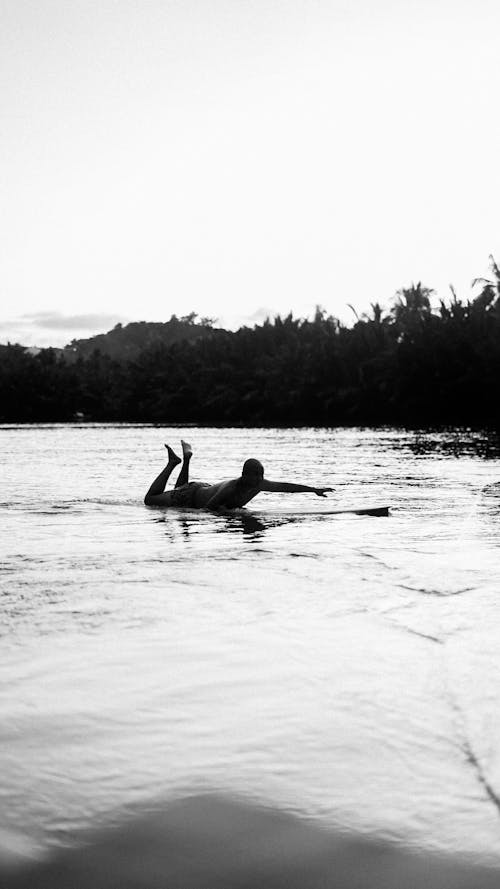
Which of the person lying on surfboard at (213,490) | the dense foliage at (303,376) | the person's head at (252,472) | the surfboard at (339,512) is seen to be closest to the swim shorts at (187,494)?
the person lying on surfboard at (213,490)

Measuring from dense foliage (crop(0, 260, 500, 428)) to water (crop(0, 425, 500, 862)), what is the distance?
41.1m

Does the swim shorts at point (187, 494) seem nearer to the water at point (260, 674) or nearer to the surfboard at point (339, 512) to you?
the surfboard at point (339, 512)

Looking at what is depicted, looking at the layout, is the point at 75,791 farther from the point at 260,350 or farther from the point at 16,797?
the point at 260,350

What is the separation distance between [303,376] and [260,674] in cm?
6595

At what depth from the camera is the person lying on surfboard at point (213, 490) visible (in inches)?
443

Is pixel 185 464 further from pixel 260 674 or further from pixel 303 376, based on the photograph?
pixel 303 376

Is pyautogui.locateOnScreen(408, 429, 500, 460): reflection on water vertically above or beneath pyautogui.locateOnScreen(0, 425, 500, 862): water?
above

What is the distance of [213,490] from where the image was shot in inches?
505

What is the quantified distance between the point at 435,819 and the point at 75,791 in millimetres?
1277

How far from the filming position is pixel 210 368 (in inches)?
3071

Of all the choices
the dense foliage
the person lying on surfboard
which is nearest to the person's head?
the person lying on surfboard

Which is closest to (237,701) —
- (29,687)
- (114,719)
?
(114,719)

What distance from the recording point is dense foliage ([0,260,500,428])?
195 feet

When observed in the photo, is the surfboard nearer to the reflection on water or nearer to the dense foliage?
the reflection on water
